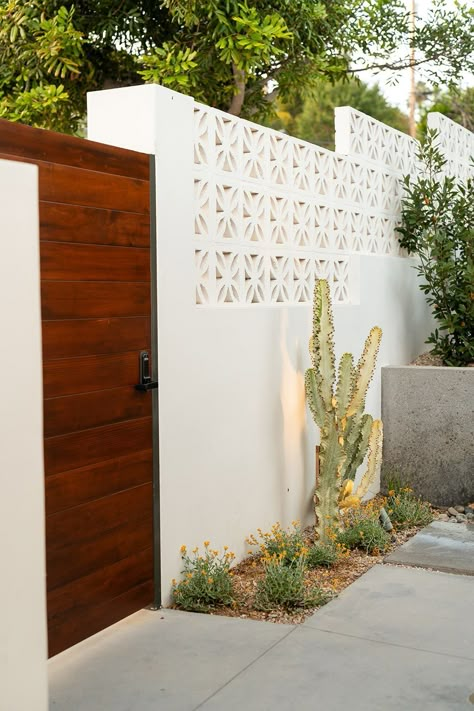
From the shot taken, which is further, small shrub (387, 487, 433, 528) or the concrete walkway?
small shrub (387, 487, 433, 528)

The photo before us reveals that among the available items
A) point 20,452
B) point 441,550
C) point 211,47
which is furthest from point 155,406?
point 211,47

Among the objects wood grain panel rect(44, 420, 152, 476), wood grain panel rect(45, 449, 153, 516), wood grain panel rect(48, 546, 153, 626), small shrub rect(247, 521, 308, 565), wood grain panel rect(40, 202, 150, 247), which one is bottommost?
small shrub rect(247, 521, 308, 565)

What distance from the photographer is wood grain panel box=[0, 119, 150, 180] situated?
3.64 m

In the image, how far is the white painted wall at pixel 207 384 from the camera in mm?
4559

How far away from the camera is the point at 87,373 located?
4.07 metres

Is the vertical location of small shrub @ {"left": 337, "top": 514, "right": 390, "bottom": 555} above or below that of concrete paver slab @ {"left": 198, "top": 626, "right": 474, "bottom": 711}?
above

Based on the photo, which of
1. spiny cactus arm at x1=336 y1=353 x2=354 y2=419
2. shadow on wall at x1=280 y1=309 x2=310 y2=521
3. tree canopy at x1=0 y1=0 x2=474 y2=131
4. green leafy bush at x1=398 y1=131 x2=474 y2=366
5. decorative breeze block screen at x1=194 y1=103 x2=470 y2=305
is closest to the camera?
decorative breeze block screen at x1=194 y1=103 x2=470 y2=305

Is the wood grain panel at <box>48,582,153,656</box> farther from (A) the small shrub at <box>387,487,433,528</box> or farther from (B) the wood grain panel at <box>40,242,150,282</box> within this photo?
(A) the small shrub at <box>387,487,433,528</box>

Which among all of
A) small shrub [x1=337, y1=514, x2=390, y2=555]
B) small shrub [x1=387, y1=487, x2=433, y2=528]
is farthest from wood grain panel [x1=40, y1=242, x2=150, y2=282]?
small shrub [x1=387, y1=487, x2=433, y2=528]

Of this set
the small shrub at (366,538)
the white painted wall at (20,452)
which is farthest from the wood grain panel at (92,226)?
the small shrub at (366,538)

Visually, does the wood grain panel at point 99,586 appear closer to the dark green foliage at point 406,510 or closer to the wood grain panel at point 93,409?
the wood grain panel at point 93,409

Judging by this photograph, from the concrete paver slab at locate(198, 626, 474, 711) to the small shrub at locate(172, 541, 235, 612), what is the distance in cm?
56

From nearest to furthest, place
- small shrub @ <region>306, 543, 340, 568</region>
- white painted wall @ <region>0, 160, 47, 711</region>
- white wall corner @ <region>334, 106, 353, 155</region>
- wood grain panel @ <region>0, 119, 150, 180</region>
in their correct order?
white painted wall @ <region>0, 160, 47, 711</region>, wood grain panel @ <region>0, 119, 150, 180</region>, small shrub @ <region>306, 543, 340, 568</region>, white wall corner @ <region>334, 106, 353, 155</region>

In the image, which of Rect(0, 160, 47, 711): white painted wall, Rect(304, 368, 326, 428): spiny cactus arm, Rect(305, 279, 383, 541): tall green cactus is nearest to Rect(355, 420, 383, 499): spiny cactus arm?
Rect(305, 279, 383, 541): tall green cactus
